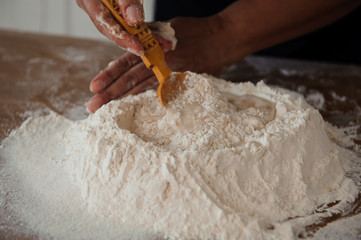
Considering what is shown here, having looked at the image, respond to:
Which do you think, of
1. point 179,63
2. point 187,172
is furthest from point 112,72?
point 187,172

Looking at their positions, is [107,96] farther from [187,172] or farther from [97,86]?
[187,172]

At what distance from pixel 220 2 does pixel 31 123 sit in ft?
3.13

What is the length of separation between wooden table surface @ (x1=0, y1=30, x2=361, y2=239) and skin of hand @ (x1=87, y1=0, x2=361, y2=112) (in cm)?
18

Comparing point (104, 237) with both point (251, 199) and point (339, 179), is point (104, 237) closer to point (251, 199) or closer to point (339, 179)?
point (251, 199)

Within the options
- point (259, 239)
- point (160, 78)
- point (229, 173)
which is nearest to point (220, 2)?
point (160, 78)

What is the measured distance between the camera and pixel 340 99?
133 cm

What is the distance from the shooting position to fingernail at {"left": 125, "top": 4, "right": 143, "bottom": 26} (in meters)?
0.87

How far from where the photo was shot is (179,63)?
1237 mm

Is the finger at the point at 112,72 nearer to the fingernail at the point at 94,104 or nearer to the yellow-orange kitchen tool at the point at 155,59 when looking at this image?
the fingernail at the point at 94,104

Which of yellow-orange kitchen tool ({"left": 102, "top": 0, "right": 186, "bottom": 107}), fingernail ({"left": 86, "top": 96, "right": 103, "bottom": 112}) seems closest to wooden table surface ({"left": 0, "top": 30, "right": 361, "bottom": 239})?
fingernail ({"left": 86, "top": 96, "right": 103, "bottom": 112})

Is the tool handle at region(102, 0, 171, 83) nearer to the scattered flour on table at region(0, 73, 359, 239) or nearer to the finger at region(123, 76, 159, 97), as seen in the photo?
the scattered flour on table at region(0, 73, 359, 239)

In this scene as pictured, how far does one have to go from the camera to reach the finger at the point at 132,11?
868 millimetres

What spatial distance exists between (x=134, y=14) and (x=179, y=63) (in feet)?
1.25

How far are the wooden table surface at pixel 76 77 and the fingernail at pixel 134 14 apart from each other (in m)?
0.44
